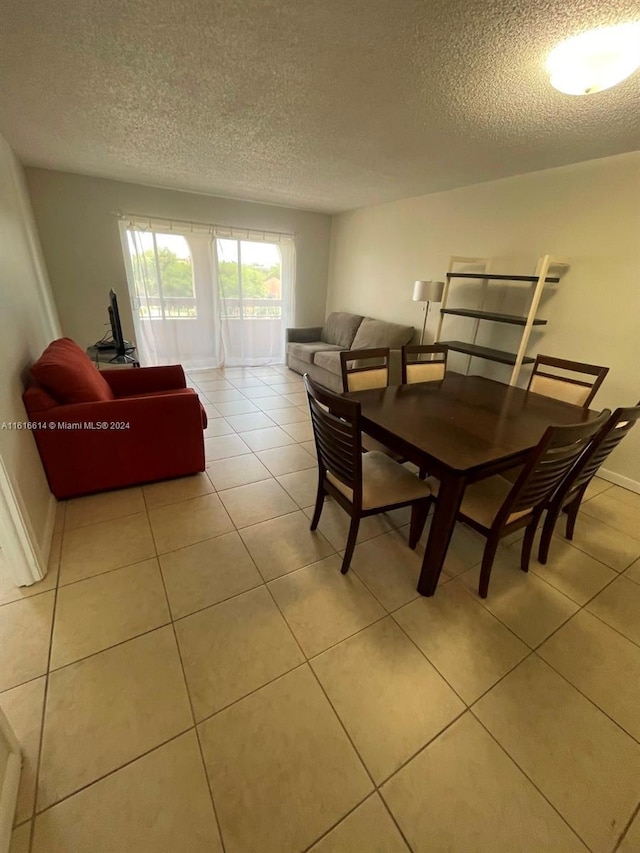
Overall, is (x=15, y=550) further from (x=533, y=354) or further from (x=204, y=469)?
(x=533, y=354)

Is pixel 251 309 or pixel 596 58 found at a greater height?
pixel 596 58

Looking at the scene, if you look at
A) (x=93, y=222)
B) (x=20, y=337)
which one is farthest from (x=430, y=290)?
(x=93, y=222)

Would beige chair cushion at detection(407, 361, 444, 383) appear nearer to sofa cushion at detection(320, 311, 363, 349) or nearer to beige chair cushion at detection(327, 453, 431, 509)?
beige chair cushion at detection(327, 453, 431, 509)

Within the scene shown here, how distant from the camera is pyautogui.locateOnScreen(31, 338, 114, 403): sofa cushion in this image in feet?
6.34

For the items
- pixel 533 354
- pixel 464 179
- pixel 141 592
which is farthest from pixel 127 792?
pixel 464 179

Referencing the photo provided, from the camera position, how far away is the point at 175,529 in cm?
198

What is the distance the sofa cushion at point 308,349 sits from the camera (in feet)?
15.2

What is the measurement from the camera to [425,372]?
8.58 ft

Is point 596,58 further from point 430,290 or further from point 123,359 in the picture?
point 123,359

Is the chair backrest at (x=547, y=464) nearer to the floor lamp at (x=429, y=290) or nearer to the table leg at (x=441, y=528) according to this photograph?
the table leg at (x=441, y=528)

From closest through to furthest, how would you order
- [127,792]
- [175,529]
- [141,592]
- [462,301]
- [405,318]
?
[127,792] → [141,592] → [175,529] → [462,301] → [405,318]

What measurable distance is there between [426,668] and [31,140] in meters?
4.49

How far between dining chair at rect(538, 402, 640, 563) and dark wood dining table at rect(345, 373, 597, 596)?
0.23 meters

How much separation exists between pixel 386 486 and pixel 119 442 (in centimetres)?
169
